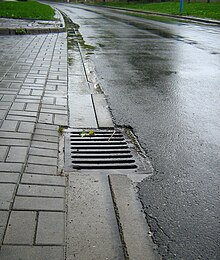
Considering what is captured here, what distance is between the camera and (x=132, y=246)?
225 cm

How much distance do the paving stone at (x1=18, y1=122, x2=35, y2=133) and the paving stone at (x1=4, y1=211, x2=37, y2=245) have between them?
1.59 metres

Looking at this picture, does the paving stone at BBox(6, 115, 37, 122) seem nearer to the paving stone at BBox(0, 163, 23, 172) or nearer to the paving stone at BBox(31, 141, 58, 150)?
the paving stone at BBox(31, 141, 58, 150)

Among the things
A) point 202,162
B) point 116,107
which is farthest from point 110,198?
point 116,107

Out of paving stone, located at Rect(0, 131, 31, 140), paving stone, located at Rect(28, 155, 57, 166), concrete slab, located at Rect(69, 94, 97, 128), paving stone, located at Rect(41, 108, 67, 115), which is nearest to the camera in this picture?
paving stone, located at Rect(28, 155, 57, 166)

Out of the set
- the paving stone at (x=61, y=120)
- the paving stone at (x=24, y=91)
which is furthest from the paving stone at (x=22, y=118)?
the paving stone at (x=24, y=91)

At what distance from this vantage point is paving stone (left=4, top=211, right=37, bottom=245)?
222 centimetres

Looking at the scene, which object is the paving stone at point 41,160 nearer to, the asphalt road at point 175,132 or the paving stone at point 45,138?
the paving stone at point 45,138

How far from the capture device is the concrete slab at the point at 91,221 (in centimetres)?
220

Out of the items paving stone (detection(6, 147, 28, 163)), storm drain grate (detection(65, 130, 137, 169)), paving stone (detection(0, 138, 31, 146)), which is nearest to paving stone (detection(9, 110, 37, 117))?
storm drain grate (detection(65, 130, 137, 169))

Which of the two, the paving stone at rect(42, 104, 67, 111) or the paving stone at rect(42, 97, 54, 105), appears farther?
the paving stone at rect(42, 97, 54, 105)

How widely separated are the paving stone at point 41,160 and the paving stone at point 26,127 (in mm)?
656

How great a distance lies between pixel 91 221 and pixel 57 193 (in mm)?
428

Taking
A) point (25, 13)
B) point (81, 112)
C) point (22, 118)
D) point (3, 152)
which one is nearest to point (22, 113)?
point (22, 118)

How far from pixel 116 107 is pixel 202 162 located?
1.99 meters
